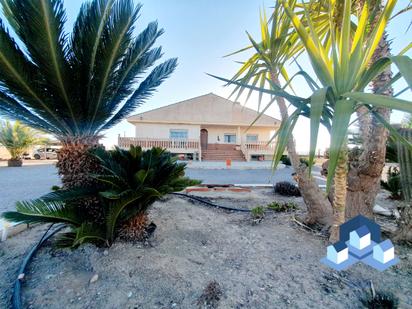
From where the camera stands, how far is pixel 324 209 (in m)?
3.12

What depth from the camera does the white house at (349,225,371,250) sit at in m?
2.00

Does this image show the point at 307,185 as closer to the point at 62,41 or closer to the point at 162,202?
the point at 162,202

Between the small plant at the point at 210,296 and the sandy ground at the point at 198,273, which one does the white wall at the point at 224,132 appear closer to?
the sandy ground at the point at 198,273

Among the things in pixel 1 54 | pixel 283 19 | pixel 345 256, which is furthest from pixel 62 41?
pixel 345 256

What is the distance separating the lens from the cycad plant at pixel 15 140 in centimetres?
1498

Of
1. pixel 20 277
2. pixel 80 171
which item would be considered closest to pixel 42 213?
pixel 20 277

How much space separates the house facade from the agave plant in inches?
558

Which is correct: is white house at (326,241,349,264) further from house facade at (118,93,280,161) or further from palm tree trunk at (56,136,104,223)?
house facade at (118,93,280,161)

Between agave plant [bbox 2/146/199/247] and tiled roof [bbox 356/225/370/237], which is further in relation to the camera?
agave plant [bbox 2/146/199/247]

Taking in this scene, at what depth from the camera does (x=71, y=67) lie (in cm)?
265

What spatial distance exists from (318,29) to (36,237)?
568cm

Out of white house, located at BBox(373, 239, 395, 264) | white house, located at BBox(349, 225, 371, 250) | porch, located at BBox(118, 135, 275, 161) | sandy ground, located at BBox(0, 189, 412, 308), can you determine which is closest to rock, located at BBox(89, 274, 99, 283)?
sandy ground, located at BBox(0, 189, 412, 308)

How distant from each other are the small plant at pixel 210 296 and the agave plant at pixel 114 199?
1110 mm

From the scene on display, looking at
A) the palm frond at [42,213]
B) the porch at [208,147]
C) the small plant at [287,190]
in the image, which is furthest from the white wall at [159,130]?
the palm frond at [42,213]
